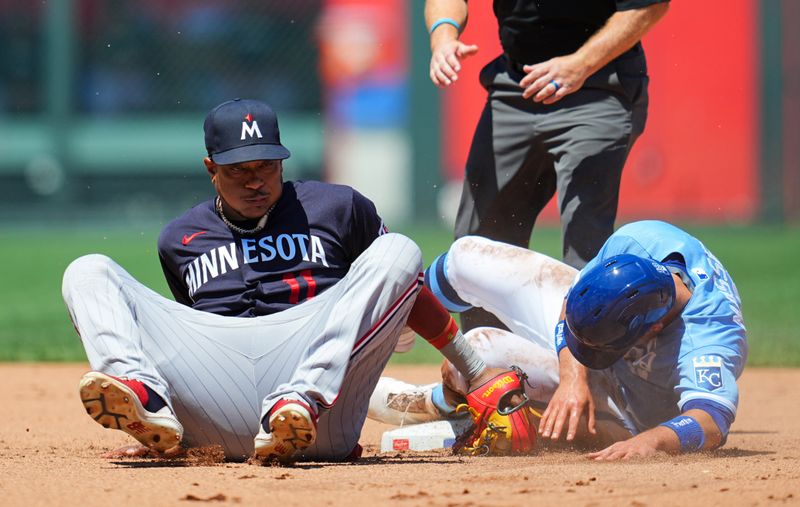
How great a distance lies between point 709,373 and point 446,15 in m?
1.96

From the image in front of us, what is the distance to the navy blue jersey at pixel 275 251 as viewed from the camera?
3.83m

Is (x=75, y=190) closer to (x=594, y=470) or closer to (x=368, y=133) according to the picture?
(x=368, y=133)

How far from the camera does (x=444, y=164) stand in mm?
16594

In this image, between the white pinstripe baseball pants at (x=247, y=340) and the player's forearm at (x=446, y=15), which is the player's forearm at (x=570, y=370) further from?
the player's forearm at (x=446, y=15)

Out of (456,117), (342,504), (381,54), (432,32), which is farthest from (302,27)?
(342,504)

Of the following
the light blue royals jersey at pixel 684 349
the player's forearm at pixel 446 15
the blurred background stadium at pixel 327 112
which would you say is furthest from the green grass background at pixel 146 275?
the light blue royals jersey at pixel 684 349

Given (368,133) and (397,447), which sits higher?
(368,133)

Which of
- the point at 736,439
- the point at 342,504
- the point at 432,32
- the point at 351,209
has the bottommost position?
the point at 736,439

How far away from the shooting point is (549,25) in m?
4.80

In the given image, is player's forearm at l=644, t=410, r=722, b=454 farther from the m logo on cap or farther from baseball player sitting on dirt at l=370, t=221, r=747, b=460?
the m logo on cap

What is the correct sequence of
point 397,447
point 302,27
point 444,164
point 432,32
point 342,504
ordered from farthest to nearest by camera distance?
1. point 302,27
2. point 444,164
3. point 432,32
4. point 397,447
5. point 342,504

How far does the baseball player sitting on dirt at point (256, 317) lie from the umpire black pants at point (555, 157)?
2.96ft

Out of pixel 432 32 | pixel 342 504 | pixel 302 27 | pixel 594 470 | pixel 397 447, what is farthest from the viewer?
pixel 302 27

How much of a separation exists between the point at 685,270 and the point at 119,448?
194cm
